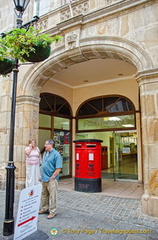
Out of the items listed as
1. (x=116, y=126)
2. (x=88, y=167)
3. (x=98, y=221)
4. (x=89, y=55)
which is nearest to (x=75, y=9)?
(x=89, y=55)

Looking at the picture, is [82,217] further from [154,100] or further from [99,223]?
[154,100]

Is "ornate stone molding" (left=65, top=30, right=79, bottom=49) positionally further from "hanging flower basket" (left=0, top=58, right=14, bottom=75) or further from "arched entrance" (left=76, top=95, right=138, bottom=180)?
"arched entrance" (left=76, top=95, right=138, bottom=180)

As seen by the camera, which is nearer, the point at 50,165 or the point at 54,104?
the point at 50,165

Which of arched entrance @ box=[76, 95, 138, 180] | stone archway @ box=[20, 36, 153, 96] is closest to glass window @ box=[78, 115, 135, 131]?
arched entrance @ box=[76, 95, 138, 180]

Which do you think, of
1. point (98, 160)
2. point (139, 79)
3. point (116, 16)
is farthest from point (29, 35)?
point (98, 160)

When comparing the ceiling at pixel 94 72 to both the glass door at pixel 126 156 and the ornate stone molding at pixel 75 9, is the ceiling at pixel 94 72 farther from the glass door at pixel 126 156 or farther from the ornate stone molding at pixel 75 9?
the glass door at pixel 126 156

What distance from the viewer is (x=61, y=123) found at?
9617 millimetres

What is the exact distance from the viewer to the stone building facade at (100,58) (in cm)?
464

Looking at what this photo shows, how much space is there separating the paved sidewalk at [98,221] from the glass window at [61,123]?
14.4 ft

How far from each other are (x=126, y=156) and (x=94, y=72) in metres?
4.14

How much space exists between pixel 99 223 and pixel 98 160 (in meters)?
2.75

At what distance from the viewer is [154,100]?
462 cm

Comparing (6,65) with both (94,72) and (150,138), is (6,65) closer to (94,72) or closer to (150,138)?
(150,138)

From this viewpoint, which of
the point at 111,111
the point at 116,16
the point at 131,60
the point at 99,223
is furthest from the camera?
the point at 111,111
